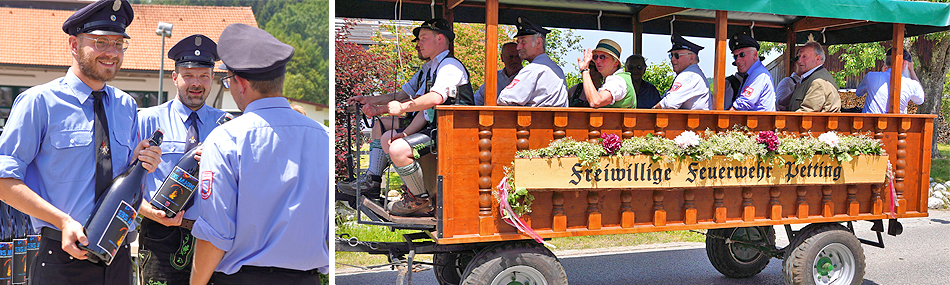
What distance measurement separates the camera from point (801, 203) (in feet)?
16.0

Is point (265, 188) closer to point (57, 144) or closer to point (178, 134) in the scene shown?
point (57, 144)

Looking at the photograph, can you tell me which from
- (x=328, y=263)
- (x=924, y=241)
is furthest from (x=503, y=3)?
(x=924, y=241)

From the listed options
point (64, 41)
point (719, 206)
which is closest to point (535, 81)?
point (719, 206)

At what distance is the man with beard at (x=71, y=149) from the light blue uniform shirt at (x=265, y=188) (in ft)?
2.68

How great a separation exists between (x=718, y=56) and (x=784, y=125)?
772mm

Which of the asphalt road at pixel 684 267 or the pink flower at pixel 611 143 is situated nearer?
the pink flower at pixel 611 143

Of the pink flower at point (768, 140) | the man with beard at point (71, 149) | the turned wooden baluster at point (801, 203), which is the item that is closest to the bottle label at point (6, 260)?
the man with beard at point (71, 149)

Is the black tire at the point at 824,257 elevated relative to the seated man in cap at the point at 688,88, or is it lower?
lower

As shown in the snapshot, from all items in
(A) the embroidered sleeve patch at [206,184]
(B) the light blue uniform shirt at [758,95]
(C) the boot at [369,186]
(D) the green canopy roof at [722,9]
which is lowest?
(C) the boot at [369,186]

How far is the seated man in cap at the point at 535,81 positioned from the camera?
418 cm

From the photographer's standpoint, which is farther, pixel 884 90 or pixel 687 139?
pixel 884 90

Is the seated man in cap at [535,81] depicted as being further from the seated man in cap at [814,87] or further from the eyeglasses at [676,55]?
the seated man in cap at [814,87]

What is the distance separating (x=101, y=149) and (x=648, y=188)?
11.1ft

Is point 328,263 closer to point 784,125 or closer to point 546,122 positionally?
Result: point 546,122
